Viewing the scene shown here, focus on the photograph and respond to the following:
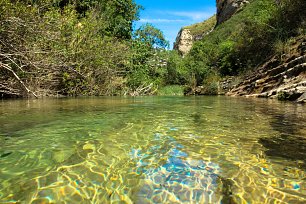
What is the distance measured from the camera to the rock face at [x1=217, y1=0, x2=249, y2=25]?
49.3m

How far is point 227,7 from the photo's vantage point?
171 ft

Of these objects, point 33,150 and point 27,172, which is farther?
point 33,150

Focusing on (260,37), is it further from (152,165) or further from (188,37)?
(188,37)

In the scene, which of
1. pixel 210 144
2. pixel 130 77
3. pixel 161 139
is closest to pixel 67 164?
pixel 161 139

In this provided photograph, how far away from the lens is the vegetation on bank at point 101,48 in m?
10.1

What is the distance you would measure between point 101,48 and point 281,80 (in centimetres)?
1128

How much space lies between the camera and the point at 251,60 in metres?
20.7

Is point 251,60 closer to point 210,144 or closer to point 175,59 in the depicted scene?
point 175,59

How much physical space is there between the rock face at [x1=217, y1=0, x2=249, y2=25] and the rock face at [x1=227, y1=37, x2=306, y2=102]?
36.7 m

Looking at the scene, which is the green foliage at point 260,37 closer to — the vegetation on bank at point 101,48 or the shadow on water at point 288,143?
the vegetation on bank at point 101,48

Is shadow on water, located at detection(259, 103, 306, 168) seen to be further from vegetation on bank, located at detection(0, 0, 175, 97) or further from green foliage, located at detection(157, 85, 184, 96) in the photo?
green foliage, located at detection(157, 85, 184, 96)

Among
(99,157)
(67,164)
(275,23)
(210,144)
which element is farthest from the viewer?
(275,23)

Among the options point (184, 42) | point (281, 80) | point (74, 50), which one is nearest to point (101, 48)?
point (74, 50)

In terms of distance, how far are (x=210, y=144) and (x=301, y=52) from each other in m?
13.1
